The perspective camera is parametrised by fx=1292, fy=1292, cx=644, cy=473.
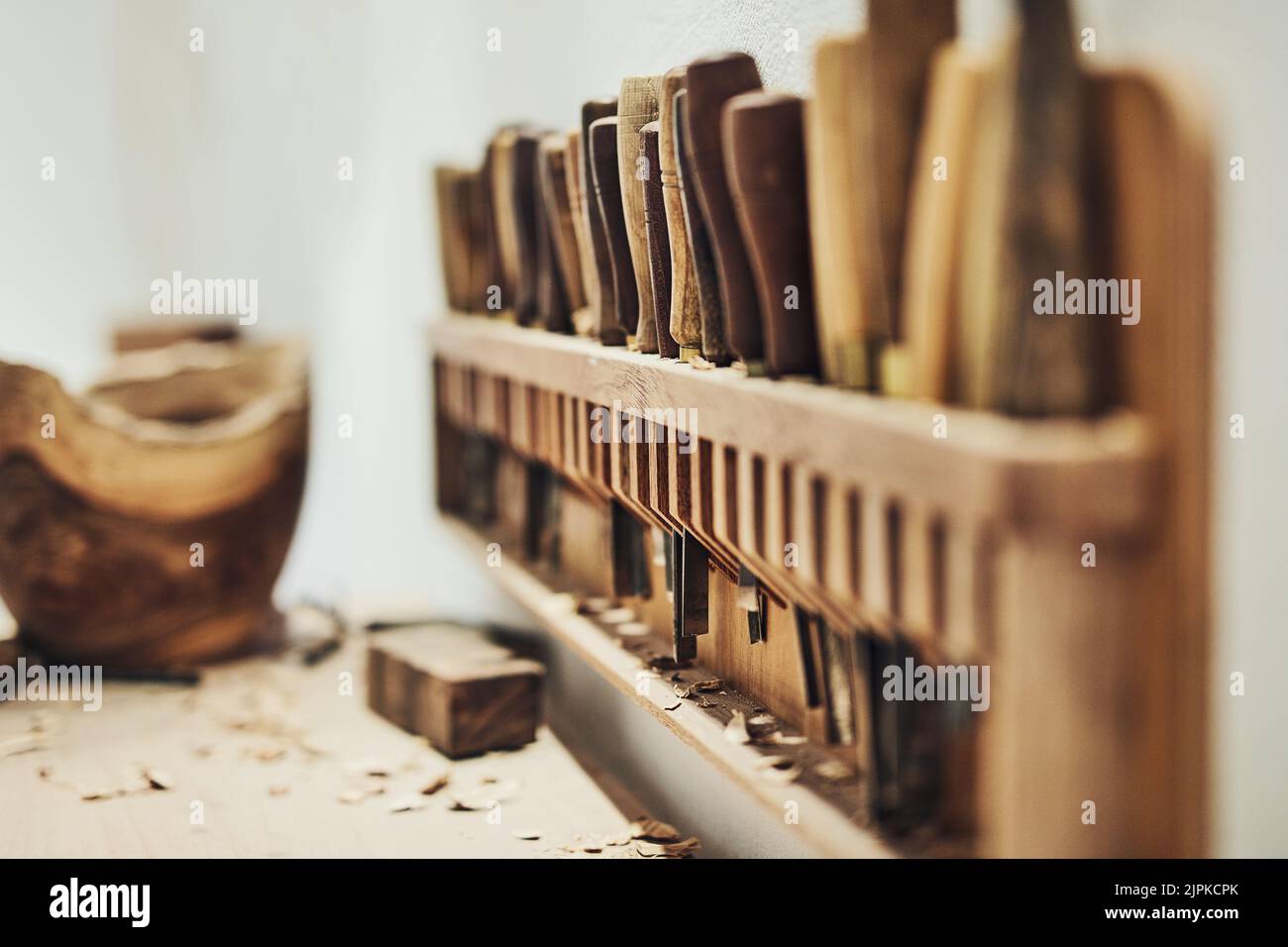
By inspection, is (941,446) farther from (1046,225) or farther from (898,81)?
(898,81)

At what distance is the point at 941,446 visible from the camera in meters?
0.69

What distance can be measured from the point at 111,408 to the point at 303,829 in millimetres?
1114

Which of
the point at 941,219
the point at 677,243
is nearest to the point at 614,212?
the point at 677,243

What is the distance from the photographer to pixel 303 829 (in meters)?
1.37

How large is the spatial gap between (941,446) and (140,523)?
1.51m

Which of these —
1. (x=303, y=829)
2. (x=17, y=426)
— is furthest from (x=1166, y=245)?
(x=17, y=426)

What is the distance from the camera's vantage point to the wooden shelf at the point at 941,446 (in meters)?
0.63

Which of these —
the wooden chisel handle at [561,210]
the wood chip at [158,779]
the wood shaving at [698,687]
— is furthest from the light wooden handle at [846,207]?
the wood chip at [158,779]

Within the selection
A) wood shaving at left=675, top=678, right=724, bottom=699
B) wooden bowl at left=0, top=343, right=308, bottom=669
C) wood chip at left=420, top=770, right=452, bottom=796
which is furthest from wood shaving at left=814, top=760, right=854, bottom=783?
wooden bowl at left=0, top=343, right=308, bottom=669

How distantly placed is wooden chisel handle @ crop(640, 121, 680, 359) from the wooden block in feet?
1.97

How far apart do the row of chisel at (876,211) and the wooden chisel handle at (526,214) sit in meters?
0.26

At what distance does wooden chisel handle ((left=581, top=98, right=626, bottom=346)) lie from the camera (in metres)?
1.27

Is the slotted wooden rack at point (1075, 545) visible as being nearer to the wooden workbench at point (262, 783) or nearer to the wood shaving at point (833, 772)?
the wood shaving at point (833, 772)
